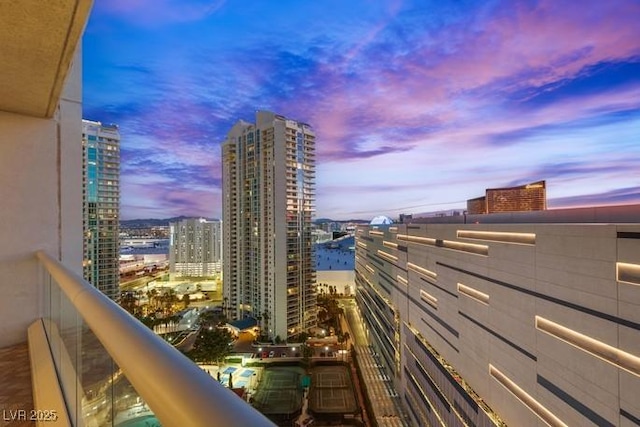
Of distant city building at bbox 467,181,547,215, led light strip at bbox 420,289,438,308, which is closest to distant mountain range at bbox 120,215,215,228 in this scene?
distant city building at bbox 467,181,547,215

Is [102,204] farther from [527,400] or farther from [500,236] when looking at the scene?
[527,400]

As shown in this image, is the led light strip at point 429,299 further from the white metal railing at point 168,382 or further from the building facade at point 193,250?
the building facade at point 193,250

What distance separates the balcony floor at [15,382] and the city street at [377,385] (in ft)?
57.5

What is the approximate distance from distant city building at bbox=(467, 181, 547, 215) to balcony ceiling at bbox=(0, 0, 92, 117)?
3157cm

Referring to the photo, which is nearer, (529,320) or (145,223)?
(529,320)

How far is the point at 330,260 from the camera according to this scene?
64000mm

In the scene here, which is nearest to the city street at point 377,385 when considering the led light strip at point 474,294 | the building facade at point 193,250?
the led light strip at point 474,294

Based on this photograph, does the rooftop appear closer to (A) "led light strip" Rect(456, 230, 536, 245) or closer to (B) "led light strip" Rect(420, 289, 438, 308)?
(A) "led light strip" Rect(456, 230, 536, 245)

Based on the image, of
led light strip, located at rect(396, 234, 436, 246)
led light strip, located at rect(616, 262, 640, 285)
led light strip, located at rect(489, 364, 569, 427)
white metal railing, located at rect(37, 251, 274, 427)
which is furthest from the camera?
led light strip, located at rect(396, 234, 436, 246)

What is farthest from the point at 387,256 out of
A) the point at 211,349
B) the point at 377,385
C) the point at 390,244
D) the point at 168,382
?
the point at 168,382

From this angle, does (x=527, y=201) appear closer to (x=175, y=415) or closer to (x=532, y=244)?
(x=532, y=244)

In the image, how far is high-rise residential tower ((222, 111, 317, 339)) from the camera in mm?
25672

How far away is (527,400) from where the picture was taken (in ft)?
28.0

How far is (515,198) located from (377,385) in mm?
23104
